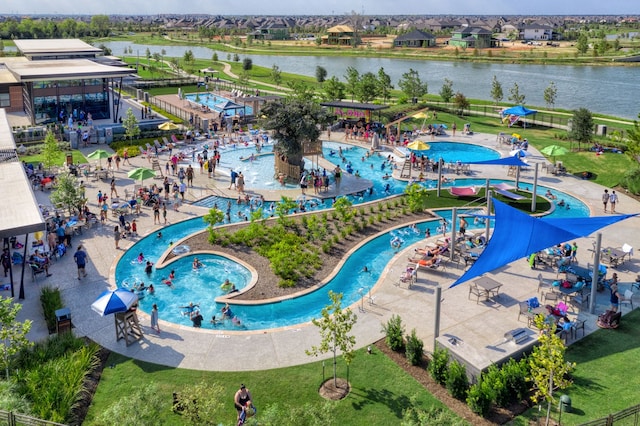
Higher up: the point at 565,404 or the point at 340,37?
the point at 340,37

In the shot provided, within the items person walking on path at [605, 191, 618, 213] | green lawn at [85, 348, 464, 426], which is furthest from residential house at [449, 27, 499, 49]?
green lawn at [85, 348, 464, 426]

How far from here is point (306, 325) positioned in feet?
65.9

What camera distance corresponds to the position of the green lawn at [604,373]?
596 inches

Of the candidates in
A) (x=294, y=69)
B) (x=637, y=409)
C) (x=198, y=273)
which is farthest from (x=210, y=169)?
(x=294, y=69)

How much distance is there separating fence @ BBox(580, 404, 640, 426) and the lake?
6349 centimetres

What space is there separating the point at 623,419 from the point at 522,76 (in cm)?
10220

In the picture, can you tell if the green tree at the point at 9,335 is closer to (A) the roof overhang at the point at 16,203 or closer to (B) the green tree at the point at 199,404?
(B) the green tree at the point at 199,404

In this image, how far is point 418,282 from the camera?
75.7 feet

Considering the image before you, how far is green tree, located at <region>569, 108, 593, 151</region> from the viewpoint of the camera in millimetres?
42094

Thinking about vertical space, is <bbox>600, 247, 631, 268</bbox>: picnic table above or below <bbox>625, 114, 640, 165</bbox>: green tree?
below

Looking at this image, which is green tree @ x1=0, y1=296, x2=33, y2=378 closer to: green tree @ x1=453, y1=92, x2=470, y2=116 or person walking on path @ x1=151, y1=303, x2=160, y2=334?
person walking on path @ x1=151, y1=303, x2=160, y2=334

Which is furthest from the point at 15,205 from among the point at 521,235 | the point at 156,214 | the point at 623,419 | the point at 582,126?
the point at 582,126

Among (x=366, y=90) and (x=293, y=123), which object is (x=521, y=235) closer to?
(x=293, y=123)

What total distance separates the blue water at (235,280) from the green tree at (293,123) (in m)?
7.03
